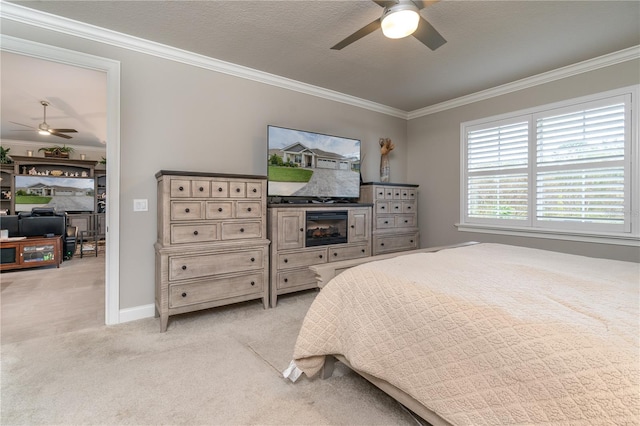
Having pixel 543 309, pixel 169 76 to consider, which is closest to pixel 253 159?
pixel 169 76

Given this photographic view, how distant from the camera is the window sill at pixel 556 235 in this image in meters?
2.94

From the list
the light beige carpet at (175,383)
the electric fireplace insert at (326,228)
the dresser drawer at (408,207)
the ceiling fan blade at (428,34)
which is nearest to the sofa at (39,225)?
the light beige carpet at (175,383)

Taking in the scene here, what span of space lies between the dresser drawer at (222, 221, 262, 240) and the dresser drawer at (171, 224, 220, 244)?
9cm

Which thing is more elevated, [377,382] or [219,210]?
[219,210]

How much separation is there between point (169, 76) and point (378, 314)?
10.0 feet

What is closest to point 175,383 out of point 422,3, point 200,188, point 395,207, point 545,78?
point 200,188

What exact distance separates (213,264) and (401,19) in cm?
248

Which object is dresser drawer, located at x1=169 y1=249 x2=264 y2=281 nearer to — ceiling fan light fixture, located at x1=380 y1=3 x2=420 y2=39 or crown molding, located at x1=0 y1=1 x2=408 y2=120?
crown molding, located at x1=0 y1=1 x2=408 y2=120

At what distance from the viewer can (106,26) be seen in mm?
2564

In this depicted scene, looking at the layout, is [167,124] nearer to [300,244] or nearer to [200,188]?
[200,188]

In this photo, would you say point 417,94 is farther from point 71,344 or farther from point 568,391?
point 71,344

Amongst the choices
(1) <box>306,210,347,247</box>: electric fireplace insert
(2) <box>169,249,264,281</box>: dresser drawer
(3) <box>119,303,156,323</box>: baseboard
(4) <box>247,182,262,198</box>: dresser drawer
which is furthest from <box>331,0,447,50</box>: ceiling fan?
(3) <box>119,303,156,323</box>: baseboard

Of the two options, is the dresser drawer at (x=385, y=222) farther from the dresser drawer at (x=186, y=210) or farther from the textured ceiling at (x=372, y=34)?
the dresser drawer at (x=186, y=210)

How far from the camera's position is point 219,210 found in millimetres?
2807
